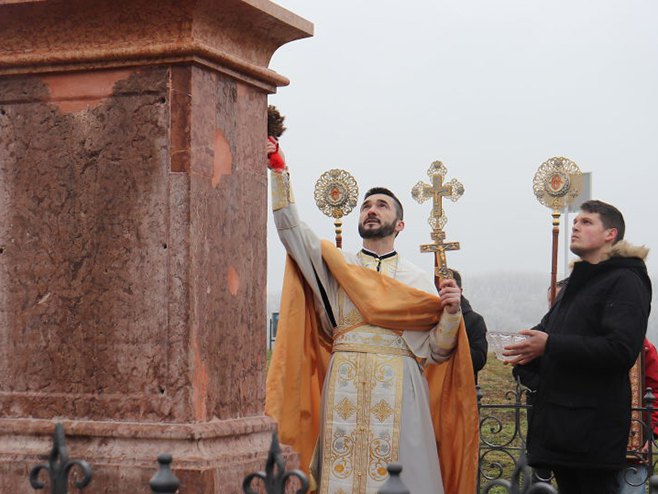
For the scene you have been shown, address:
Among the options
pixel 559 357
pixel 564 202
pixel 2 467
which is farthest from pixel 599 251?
pixel 564 202

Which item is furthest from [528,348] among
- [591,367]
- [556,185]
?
[556,185]

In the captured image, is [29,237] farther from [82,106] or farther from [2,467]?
[2,467]

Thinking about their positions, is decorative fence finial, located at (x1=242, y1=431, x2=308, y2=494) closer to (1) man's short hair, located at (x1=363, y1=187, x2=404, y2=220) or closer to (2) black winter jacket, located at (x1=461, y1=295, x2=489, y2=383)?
(1) man's short hair, located at (x1=363, y1=187, x2=404, y2=220)

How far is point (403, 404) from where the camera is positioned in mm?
5227

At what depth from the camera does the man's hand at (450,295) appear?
5094mm

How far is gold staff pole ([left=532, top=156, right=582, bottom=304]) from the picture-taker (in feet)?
26.5

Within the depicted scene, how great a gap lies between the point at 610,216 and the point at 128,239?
226 cm

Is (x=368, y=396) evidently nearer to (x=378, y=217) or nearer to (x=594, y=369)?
(x=378, y=217)

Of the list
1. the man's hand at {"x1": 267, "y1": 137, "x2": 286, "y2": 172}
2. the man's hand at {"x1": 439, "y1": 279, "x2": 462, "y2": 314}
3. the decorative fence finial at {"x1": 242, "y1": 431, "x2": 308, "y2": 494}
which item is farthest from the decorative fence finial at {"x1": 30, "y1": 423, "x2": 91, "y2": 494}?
the man's hand at {"x1": 439, "y1": 279, "x2": 462, "y2": 314}

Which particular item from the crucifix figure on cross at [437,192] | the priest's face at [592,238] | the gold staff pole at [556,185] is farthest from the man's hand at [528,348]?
the gold staff pole at [556,185]

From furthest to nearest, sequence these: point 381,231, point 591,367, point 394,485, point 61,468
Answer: point 381,231 → point 591,367 → point 61,468 → point 394,485

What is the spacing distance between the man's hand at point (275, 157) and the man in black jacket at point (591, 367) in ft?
3.75

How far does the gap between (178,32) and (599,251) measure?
2.21 m

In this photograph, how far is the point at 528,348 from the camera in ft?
15.0
